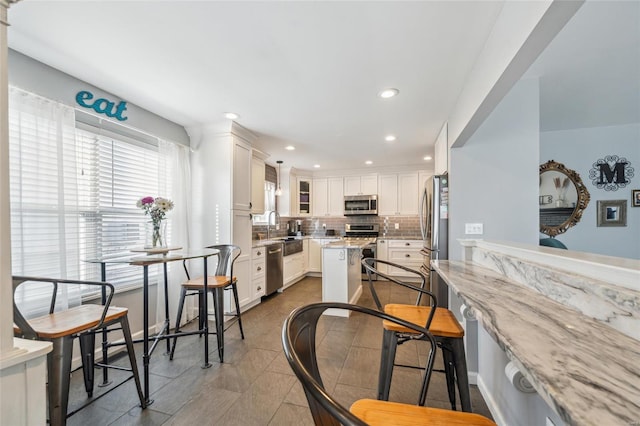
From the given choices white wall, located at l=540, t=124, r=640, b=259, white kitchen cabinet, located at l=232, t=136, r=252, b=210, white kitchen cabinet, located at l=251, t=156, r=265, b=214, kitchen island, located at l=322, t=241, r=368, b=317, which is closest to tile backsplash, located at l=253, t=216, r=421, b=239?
white kitchen cabinet, located at l=251, t=156, r=265, b=214

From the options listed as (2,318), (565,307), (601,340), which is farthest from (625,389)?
(2,318)

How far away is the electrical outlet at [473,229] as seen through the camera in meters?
2.30

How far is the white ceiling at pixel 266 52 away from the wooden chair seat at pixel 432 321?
171cm

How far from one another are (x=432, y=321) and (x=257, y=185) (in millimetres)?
3250

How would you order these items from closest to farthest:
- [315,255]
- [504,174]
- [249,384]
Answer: [249,384]
[504,174]
[315,255]

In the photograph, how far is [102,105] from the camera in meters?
2.34

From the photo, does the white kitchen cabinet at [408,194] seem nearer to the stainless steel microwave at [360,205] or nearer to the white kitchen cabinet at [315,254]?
the stainless steel microwave at [360,205]

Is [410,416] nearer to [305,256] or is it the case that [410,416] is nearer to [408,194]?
[305,256]

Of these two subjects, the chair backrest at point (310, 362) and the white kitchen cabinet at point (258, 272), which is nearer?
the chair backrest at point (310, 362)

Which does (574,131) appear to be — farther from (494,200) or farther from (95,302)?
(95,302)

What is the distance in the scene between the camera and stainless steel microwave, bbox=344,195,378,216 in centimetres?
562

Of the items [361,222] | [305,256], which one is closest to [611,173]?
[361,222]

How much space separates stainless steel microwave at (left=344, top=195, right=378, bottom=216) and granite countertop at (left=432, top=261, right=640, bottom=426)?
4.58 metres

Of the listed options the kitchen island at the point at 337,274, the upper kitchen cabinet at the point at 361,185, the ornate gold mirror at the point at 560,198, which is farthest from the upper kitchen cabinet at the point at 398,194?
the kitchen island at the point at 337,274
